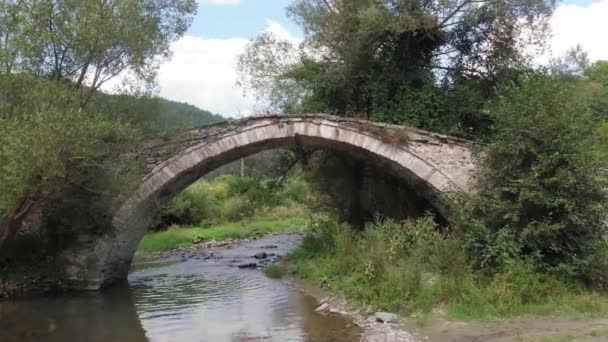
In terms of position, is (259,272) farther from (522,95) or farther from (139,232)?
(522,95)

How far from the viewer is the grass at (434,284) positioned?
8.72m

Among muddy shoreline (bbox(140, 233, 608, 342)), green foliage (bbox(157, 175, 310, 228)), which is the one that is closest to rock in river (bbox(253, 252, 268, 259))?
green foliage (bbox(157, 175, 310, 228))

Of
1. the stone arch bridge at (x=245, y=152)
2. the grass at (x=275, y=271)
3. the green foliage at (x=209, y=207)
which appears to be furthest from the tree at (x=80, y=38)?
the green foliage at (x=209, y=207)

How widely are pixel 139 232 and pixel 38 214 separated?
2.30 m

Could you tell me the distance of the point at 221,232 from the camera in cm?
2664

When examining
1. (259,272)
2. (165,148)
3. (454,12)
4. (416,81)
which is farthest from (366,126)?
(259,272)

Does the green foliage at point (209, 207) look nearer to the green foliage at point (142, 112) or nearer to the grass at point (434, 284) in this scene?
→ the green foliage at point (142, 112)

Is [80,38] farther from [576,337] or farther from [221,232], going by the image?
[221,232]

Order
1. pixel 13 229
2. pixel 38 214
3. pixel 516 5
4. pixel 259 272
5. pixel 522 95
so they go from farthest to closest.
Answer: pixel 259 272 → pixel 516 5 → pixel 38 214 → pixel 13 229 → pixel 522 95

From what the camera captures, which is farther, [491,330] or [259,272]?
[259,272]

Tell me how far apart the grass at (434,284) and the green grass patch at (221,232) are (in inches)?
484

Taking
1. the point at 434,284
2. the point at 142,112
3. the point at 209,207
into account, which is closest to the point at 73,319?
the point at 142,112

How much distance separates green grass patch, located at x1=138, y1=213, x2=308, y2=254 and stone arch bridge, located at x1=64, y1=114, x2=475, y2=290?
912 cm

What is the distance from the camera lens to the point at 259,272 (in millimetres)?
16484
